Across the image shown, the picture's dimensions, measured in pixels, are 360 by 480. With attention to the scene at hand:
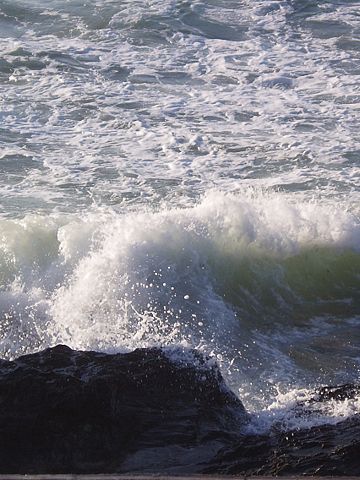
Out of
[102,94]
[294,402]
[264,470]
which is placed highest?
[264,470]

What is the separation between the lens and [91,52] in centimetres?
1744

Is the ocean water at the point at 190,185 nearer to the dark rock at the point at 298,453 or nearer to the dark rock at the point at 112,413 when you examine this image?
the dark rock at the point at 298,453

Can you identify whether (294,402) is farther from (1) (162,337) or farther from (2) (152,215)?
(2) (152,215)

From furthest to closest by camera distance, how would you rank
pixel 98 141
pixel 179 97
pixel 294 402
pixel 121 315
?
pixel 179 97 → pixel 98 141 → pixel 121 315 → pixel 294 402

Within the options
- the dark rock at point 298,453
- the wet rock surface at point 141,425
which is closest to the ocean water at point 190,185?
the dark rock at point 298,453

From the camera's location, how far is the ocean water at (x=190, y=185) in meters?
8.40

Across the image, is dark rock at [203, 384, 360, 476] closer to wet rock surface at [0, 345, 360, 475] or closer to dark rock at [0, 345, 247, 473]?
wet rock surface at [0, 345, 360, 475]

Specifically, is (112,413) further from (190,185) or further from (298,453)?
(190,185)

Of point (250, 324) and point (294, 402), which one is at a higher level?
point (294, 402)

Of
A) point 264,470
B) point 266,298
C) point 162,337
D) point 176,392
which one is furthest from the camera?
point 266,298

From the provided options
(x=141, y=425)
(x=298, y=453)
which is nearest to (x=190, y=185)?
(x=141, y=425)

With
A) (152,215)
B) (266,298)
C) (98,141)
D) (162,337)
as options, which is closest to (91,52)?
(98,141)

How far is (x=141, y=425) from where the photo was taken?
5.59 m

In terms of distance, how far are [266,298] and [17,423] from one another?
14.8 ft
